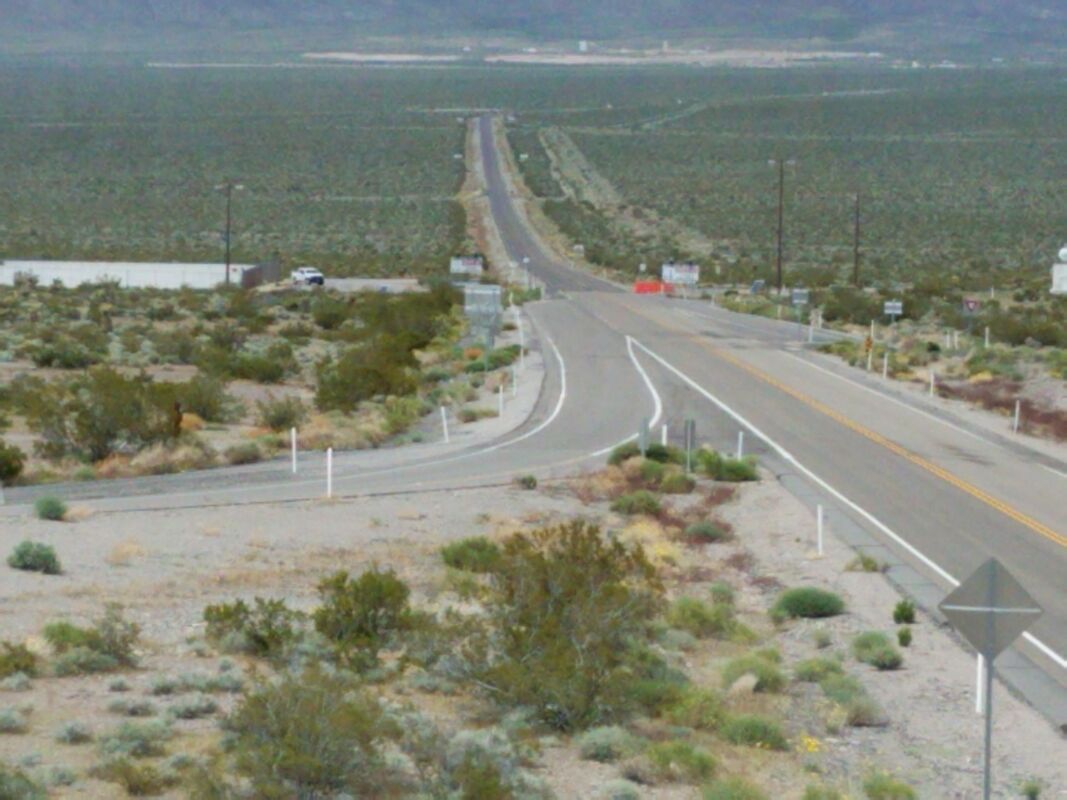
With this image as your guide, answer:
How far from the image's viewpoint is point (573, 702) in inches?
579

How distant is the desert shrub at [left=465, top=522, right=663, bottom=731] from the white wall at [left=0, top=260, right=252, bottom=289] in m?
59.2

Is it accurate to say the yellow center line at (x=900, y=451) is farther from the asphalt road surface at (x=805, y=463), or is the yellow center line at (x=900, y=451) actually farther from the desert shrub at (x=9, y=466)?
the desert shrub at (x=9, y=466)

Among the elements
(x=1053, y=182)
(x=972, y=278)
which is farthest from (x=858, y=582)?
(x=1053, y=182)

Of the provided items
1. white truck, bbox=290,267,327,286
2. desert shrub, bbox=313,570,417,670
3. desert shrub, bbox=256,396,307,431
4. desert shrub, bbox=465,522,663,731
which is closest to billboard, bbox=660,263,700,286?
white truck, bbox=290,267,327,286

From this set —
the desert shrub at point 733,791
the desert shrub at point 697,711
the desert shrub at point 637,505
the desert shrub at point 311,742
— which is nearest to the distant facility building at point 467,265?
the desert shrub at point 637,505

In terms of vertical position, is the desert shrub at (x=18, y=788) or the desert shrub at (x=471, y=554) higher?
the desert shrub at (x=18, y=788)

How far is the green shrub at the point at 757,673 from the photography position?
1658 cm

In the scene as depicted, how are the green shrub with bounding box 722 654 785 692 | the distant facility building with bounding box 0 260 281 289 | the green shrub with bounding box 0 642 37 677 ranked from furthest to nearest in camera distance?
the distant facility building with bounding box 0 260 281 289
the green shrub with bounding box 722 654 785 692
the green shrub with bounding box 0 642 37 677

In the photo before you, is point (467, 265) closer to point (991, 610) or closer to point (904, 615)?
point (904, 615)

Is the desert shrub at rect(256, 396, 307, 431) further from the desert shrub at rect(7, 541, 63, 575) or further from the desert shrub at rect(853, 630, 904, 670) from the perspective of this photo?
the desert shrub at rect(853, 630, 904, 670)

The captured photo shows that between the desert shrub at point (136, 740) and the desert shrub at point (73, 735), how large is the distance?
0.20 m

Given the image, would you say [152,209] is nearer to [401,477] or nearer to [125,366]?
[125,366]

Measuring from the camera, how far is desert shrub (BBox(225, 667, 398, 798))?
39.3 feet

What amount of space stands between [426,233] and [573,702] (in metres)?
93.2
